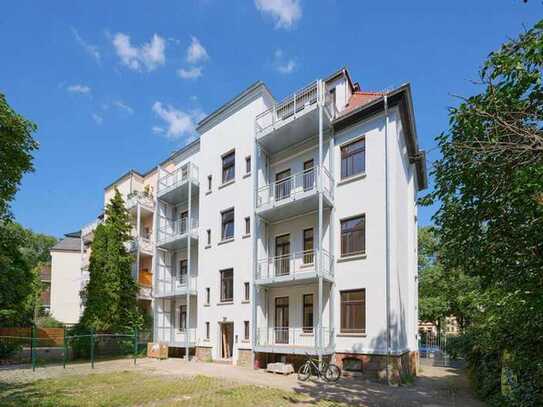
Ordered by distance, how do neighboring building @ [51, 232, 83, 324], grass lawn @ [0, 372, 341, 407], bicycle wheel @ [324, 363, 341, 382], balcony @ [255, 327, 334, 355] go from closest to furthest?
grass lawn @ [0, 372, 341, 407] → bicycle wheel @ [324, 363, 341, 382] → balcony @ [255, 327, 334, 355] → neighboring building @ [51, 232, 83, 324]

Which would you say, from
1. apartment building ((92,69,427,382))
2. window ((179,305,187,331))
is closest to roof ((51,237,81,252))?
apartment building ((92,69,427,382))

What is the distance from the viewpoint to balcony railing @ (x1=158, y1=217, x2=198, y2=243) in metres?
25.5

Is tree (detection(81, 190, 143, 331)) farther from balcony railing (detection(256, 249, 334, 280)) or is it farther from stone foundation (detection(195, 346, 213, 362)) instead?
balcony railing (detection(256, 249, 334, 280))

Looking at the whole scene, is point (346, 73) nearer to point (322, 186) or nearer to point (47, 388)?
point (322, 186)

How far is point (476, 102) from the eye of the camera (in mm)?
6379

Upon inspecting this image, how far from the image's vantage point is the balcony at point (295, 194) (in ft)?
57.0

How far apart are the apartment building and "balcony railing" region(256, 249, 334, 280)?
62 millimetres

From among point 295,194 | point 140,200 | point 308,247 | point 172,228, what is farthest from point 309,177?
Result: point 140,200

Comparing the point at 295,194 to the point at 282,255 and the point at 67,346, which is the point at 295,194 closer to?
the point at 282,255

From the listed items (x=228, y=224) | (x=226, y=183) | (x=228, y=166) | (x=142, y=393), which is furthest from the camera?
(x=228, y=166)

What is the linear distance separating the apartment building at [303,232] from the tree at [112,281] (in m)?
1.78

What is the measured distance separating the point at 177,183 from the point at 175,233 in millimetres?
3435

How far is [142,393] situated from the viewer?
1188cm

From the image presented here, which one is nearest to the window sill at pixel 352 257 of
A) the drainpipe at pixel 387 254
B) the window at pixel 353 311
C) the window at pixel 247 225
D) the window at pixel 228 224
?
the drainpipe at pixel 387 254
